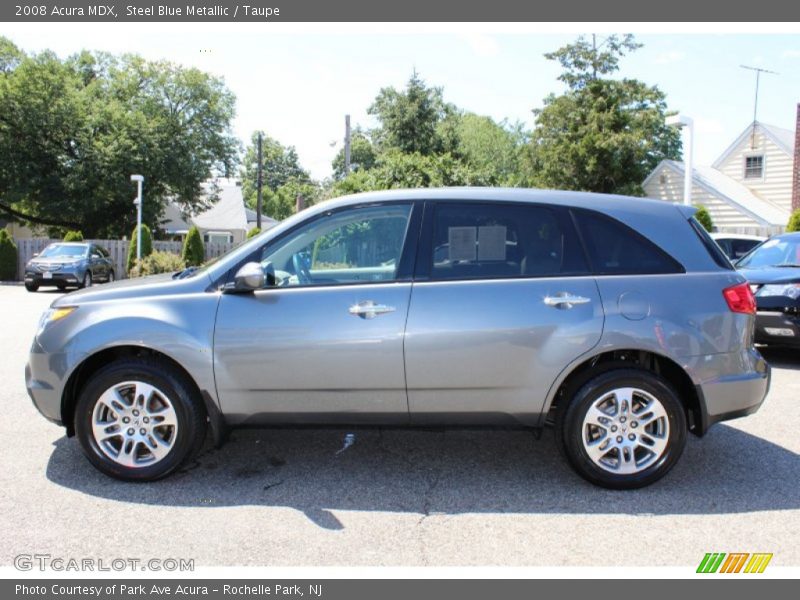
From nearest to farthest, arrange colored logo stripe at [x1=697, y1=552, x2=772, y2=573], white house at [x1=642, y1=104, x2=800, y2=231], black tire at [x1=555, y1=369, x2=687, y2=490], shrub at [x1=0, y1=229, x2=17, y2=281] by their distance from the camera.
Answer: colored logo stripe at [x1=697, y1=552, x2=772, y2=573], black tire at [x1=555, y1=369, x2=687, y2=490], shrub at [x1=0, y1=229, x2=17, y2=281], white house at [x1=642, y1=104, x2=800, y2=231]

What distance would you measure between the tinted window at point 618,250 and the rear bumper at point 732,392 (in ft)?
2.28

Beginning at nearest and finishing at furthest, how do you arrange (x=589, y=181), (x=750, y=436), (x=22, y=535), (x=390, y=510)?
(x=22, y=535) → (x=390, y=510) → (x=750, y=436) → (x=589, y=181)

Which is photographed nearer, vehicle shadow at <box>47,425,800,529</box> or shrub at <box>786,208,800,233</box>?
vehicle shadow at <box>47,425,800,529</box>

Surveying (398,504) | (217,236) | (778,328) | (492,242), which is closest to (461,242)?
(492,242)

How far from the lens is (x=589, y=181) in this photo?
35.0 meters

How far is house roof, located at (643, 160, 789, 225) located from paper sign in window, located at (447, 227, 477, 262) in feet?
88.7

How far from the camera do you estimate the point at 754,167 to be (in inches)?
1247

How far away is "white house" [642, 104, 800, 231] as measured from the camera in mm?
28109

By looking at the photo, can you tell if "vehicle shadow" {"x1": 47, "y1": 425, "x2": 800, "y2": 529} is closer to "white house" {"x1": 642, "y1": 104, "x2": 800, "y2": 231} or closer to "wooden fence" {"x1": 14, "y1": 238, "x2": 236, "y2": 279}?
"wooden fence" {"x1": 14, "y1": 238, "x2": 236, "y2": 279}

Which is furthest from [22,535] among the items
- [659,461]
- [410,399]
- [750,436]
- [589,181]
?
[589,181]

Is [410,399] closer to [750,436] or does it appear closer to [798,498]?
[798,498]

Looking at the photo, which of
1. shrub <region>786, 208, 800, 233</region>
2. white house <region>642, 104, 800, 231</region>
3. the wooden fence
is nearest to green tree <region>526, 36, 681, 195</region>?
white house <region>642, 104, 800, 231</region>

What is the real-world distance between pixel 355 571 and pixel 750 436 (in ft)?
12.2
